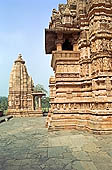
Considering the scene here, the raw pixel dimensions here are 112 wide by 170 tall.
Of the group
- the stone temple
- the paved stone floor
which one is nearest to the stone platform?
the stone temple

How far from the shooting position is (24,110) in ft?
71.5

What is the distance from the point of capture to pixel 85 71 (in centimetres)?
837

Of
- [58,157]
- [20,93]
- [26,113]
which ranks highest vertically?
[20,93]

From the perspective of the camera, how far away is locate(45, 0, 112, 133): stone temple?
726 centimetres

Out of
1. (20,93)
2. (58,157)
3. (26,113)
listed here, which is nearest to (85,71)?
(58,157)

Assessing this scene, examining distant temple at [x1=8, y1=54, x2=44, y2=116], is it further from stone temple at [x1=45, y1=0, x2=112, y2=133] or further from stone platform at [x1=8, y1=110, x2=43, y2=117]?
stone temple at [x1=45, y1=0, x2=112, y2=133]

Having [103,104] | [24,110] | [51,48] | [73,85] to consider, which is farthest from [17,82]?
[103,104]

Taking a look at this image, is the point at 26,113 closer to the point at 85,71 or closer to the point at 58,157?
the point at 85,71

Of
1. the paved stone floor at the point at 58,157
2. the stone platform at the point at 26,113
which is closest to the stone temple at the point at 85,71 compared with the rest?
the paved stone floor at the point at 58,157

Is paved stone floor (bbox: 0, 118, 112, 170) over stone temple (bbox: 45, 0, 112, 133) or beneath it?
beneath

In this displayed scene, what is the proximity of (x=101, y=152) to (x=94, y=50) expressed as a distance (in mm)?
5497

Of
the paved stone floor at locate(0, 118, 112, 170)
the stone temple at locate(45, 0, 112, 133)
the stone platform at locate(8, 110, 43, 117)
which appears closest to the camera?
the paved stone floor at locate(0, 118, 112, 170)

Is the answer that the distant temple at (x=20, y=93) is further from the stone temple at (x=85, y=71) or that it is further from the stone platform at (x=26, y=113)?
the stone temple at (x=85, y=71)

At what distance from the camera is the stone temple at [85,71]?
7265mm
